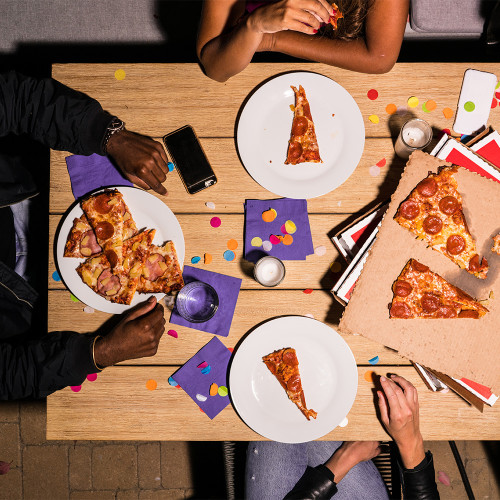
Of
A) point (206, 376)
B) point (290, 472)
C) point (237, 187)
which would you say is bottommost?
point (290, 472)

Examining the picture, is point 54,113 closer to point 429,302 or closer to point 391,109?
point 391,109

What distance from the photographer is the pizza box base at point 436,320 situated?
1.86 metres

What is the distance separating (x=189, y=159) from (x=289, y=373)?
1.02m

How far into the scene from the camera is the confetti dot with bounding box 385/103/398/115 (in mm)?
2004

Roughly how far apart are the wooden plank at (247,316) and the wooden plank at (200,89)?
0.75m

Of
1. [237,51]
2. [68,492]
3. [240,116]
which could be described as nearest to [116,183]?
[240,116]

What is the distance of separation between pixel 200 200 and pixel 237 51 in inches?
25.3

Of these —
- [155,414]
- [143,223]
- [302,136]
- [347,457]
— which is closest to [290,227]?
[302,136]

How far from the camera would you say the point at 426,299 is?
1.84m

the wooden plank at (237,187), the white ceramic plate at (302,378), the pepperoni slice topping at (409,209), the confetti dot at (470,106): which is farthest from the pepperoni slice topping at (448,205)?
the white ceramic plate at (302,378)

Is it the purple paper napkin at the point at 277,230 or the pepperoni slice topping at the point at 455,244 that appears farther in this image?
the purple paper napkin at the point at 277,230

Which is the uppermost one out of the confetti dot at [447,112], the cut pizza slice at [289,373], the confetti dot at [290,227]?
the confetti dot at [447,112]

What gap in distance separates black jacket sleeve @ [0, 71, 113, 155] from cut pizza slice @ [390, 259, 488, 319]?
1.40 m

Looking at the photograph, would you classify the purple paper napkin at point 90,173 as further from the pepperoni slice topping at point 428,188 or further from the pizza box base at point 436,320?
the pepperoni slice topping at point 428,188
